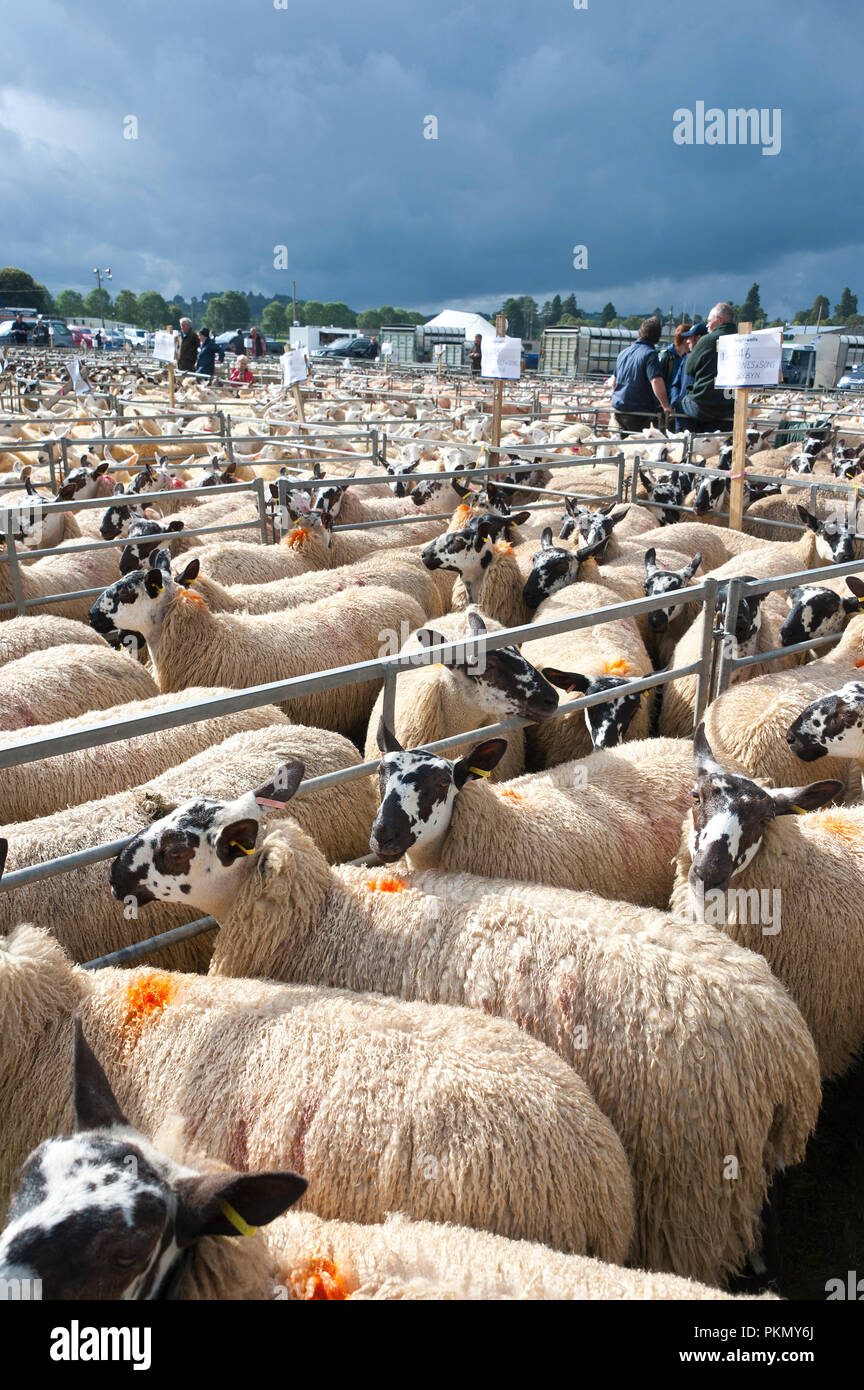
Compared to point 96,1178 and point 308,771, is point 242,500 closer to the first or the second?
point 308,771

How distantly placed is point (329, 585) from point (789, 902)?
4183 millimetres

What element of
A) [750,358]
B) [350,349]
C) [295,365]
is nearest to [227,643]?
[750,358]

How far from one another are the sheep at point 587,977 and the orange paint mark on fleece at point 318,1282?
2.97 feet

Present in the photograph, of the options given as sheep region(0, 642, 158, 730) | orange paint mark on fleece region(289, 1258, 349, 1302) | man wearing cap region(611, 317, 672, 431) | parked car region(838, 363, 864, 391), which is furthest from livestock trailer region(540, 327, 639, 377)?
orange paint mark on fleece region(289, 1258, 349, 1302)

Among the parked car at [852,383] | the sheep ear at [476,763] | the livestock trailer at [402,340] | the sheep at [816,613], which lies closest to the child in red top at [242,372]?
the parked car at [852,383]

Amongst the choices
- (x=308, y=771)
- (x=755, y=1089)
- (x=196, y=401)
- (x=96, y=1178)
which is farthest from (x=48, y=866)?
(x=196, y=401)

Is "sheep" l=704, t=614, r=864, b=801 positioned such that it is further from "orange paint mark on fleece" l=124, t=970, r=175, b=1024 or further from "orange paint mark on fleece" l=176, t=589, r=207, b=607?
"orange paint mark on fleece" l=176, t=589, r=207, b=607

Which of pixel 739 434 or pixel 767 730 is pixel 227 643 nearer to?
pixel 767 730

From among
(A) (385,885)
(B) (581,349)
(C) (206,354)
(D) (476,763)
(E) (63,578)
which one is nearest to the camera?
(A) (385,885)

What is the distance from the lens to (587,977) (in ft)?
7.80

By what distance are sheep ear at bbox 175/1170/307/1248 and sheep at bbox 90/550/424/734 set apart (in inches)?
145

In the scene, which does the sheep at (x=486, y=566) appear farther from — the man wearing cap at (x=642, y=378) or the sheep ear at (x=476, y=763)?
the man wearing cap at (x=642, y=378)

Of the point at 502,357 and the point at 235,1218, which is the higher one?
the point at 502,357

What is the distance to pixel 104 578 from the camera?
693 cm
